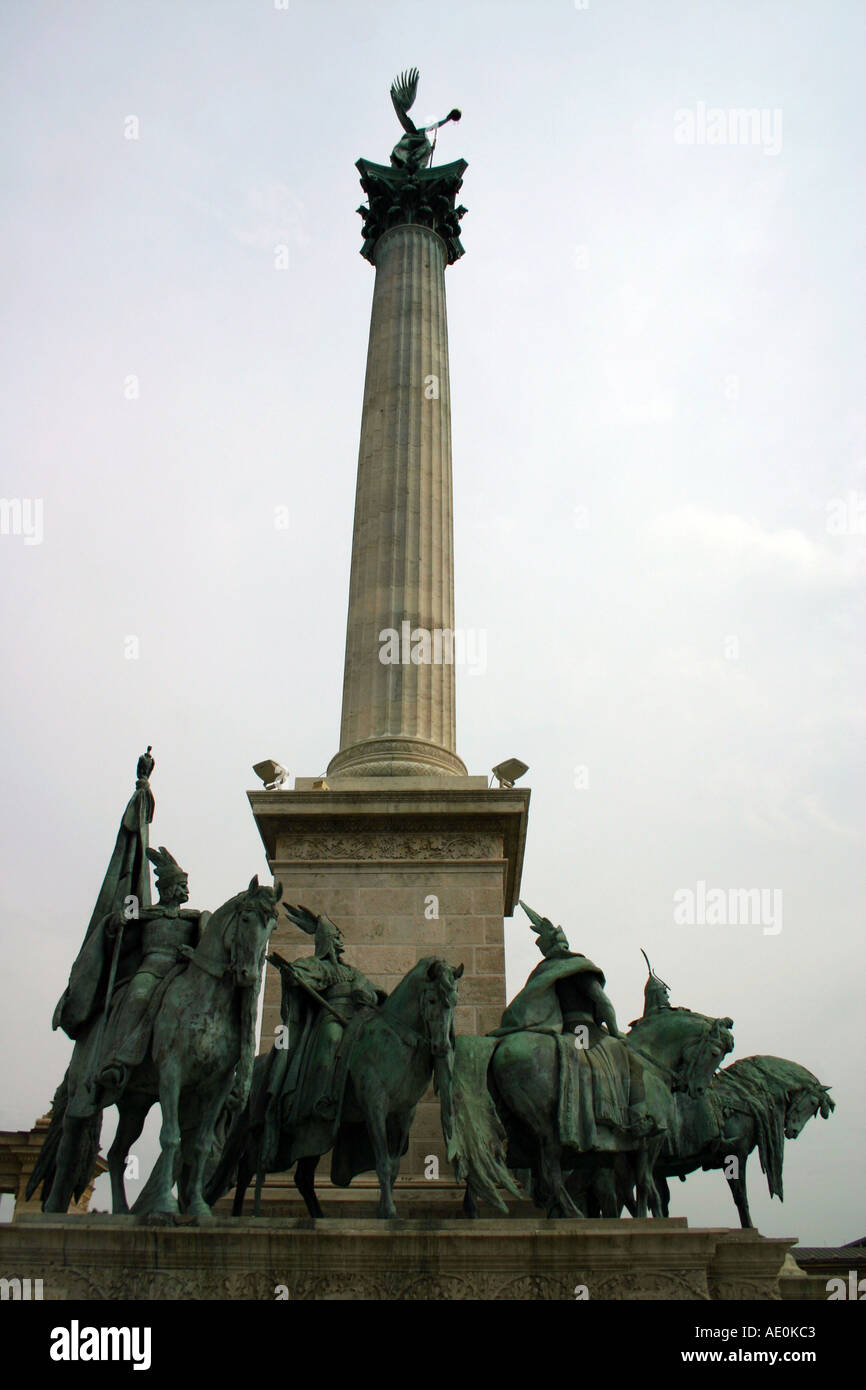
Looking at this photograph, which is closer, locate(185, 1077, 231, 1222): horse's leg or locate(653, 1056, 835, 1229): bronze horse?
locate(185, 1077, 231, 1222): horse's leg

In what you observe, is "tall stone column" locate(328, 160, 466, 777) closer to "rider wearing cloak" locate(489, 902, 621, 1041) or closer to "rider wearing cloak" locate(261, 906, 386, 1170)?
"rider wearing cloak" locate(489, 902, 621, 1041)

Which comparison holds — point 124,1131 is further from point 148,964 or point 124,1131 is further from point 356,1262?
point 356,1262

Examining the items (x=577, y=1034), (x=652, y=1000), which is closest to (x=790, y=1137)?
(x=652, y=1000)

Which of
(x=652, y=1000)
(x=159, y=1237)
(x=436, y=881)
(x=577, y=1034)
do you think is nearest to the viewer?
(x=159, y=1237)

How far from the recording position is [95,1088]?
10531mm

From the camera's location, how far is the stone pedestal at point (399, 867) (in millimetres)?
14664

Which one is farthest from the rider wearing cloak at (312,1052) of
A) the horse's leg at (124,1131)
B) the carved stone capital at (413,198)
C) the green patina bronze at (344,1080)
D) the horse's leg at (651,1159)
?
the carved stone capital at (413,198)

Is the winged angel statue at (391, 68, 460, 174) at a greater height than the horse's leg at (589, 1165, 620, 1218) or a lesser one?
greater

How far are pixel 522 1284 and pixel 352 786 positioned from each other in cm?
809

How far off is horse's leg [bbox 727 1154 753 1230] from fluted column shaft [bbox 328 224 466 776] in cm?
676

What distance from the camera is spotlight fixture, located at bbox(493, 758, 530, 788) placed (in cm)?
1653

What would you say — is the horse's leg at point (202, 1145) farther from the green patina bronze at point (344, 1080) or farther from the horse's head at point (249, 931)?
the horse's head at point (249, 931)

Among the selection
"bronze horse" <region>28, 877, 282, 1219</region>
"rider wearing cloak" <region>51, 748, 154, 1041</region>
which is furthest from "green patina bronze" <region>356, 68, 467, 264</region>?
"bronze horse" <region>28, 877, 282, 1219</region>
